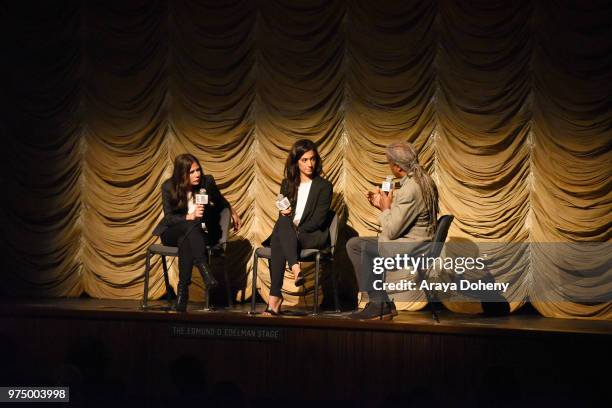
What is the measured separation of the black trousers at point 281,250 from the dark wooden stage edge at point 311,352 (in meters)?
0.38

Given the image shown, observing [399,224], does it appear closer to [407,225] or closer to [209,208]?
[407,225]

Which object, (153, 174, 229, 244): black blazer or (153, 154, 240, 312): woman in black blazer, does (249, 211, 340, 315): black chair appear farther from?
(153, 174, 229, 244): black blazer

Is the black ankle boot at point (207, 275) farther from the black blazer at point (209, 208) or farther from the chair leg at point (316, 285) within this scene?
the chair leg at point (316, 285)

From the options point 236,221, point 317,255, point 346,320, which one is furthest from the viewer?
point 236,221

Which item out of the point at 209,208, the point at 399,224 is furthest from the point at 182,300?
the point at 399,224

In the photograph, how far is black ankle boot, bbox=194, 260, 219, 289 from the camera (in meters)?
5.82

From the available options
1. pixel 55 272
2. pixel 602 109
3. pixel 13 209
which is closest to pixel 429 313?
pixel 602 109

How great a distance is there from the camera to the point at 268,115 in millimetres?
7000

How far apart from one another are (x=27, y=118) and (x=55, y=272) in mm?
1424

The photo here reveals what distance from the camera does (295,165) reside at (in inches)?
243

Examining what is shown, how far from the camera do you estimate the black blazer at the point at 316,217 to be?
592 centimetres

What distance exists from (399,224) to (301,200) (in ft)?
3.14

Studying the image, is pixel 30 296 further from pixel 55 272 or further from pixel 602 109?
pixel 602 109

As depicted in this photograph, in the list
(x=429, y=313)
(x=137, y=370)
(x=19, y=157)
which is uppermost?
(x=19, y=157)
